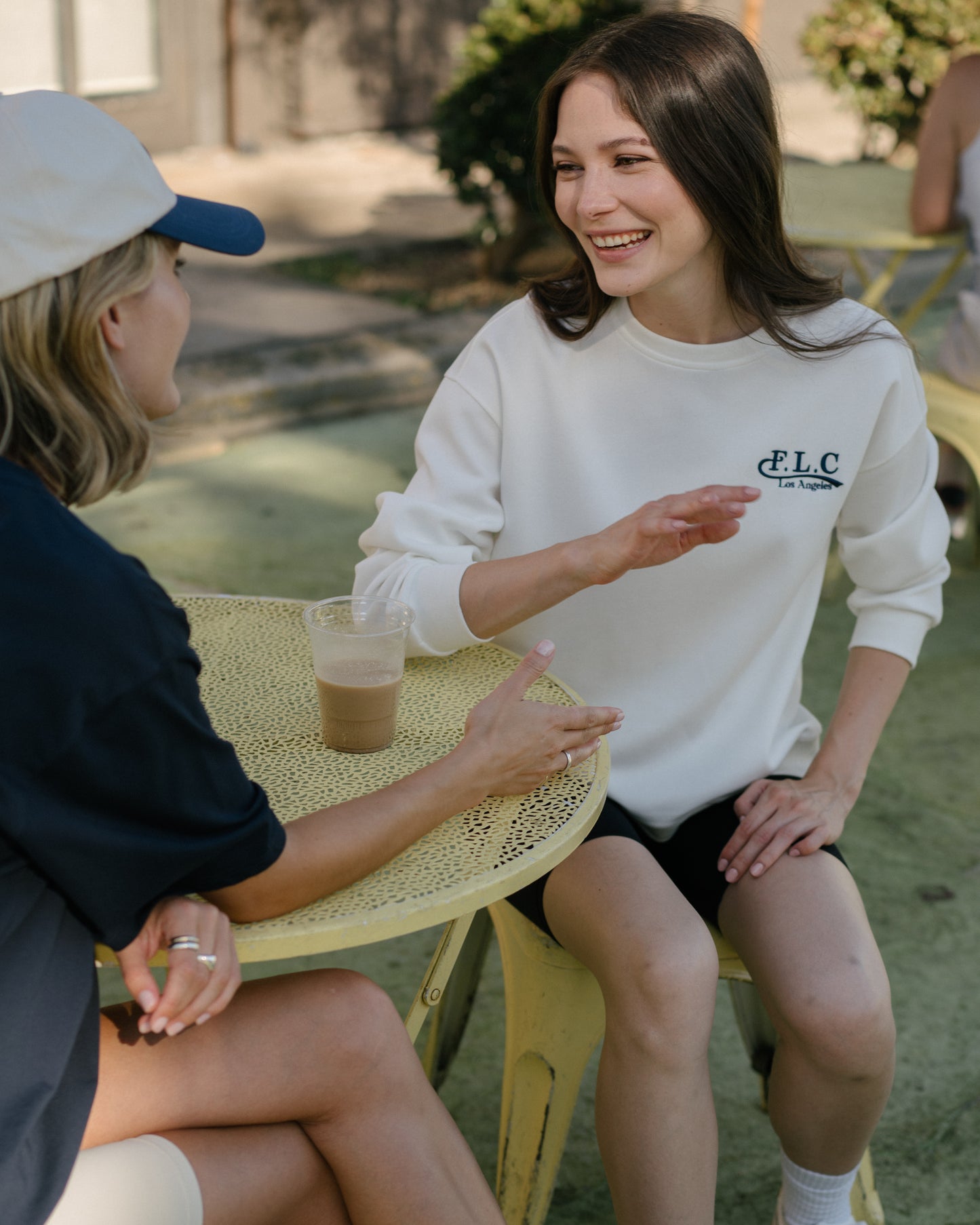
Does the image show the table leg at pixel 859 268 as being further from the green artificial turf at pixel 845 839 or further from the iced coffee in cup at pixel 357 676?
the iced coffee in cup at pixel 357 676

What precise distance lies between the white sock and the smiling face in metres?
1.19

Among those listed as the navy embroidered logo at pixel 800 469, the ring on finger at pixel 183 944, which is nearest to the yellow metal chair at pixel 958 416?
the navy embroidered logo at pixel 800 469

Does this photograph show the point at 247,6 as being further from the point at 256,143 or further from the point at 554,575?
the point at 554,575

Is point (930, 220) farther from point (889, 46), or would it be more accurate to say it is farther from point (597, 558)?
point (889, 46)

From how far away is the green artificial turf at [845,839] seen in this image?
219cm

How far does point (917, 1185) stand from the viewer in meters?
2.15

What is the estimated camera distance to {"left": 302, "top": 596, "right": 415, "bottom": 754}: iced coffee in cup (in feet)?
5.45

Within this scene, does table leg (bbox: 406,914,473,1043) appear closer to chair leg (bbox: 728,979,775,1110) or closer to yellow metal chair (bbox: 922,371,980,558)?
chair leg (bbox: 728,979,775,1110)

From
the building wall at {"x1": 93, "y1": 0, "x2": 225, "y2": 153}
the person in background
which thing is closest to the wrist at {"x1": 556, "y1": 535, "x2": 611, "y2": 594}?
the person in background

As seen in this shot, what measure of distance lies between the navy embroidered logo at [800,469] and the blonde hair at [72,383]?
38.5 inches

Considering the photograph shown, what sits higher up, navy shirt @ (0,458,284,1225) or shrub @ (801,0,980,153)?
navy shirt @ (0,458,284,1225)

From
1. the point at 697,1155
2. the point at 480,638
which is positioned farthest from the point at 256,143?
the point at 697,1155

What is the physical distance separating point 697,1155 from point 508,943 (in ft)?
1.34

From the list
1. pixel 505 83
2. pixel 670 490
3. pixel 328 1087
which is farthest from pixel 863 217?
pixel 328 1087
